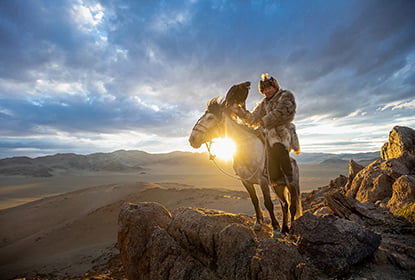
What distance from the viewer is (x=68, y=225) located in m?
8.66

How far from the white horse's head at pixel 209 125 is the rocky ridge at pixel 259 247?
4.60 ft

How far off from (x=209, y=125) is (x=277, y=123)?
136cm

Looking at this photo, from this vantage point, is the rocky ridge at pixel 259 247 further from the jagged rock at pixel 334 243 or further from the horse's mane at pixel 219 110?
the horse's mane at pixel 219 110

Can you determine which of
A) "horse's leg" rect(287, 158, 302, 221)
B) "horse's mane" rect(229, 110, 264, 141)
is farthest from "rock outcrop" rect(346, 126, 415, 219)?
"horse's mane" rect(229, 110, 264, 141)

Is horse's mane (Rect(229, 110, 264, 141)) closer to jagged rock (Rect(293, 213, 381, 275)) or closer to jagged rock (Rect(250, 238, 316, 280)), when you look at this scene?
jagged rock (Rect(293, 213, 381, 275))

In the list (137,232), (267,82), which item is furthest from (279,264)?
(267,82)

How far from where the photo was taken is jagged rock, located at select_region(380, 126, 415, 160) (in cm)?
649

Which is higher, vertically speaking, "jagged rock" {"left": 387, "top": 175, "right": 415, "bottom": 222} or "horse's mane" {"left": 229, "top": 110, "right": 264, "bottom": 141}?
"horse's mane" {"left": 229, "top": 110, "right": 264, "bottom": 141}

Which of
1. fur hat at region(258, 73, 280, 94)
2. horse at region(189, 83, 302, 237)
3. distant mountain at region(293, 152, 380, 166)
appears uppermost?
fur hat at region(258, 73, 280, 94)

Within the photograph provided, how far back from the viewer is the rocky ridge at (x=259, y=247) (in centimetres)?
214

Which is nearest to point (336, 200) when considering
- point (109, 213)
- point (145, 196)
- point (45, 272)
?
point (45, 272)

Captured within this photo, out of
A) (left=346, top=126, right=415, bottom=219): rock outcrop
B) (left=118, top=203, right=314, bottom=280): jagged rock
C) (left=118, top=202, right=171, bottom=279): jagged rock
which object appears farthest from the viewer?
(left=346, top=126, right=415, bottom=219): rock outcrop

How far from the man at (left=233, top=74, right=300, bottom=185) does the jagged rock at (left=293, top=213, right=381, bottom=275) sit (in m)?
1.50

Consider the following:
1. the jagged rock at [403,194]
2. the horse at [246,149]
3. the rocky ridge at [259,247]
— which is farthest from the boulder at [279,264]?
the jagged rock at [403,194]
